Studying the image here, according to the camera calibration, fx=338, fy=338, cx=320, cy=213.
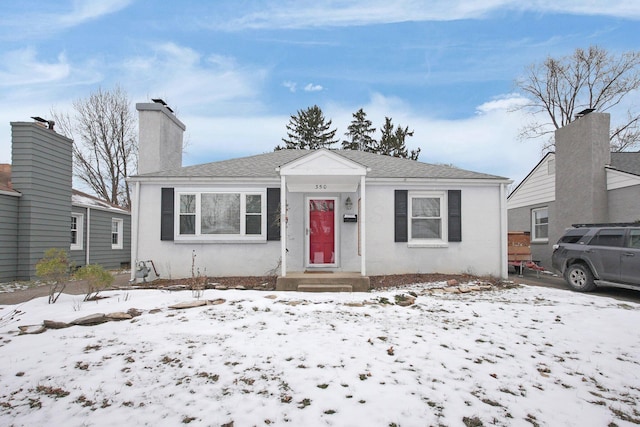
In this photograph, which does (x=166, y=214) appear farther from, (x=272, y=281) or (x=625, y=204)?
(x=625, y=204)

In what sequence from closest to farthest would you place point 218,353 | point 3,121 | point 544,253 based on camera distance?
point 218,353 < point 3,121 < point 544,253

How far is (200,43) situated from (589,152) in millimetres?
13203

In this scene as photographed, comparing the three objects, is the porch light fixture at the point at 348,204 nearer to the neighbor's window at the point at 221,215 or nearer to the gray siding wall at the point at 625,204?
the neighbor's window at the point at 221,215

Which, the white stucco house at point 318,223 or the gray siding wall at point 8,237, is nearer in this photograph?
the white stucco house at point 318,223

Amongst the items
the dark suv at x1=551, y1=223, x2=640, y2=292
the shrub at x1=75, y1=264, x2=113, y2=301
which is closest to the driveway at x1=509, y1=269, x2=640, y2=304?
the dark suv at x1=551, y1=223, x2=640, y2=292

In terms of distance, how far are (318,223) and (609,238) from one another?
692 centimetres

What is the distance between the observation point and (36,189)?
34.3 feet

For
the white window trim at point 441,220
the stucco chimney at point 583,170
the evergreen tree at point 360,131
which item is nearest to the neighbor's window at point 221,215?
the white window trim at point 441,220

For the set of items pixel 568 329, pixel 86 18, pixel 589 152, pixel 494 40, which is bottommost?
pixel 568 329

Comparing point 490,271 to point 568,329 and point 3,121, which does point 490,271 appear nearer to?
point 568,329

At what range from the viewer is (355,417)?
2.63 m

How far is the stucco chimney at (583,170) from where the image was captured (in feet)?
35.2

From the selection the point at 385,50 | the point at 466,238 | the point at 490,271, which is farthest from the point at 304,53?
the point at 490,271

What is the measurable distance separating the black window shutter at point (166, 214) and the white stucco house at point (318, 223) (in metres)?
0.03
